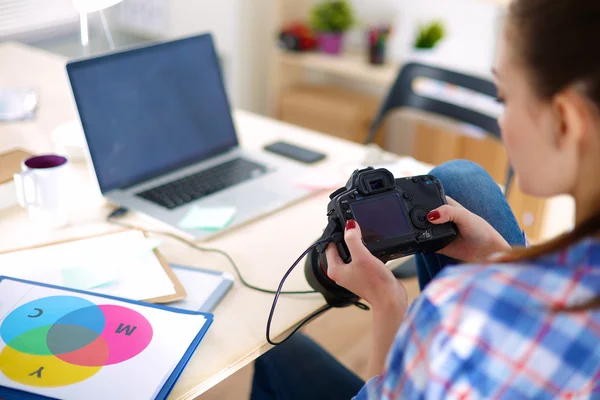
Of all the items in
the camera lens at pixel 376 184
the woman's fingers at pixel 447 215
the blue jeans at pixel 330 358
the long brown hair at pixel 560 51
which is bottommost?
the blue jeans at pixel 330 358

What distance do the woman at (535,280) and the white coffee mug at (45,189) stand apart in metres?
0.74

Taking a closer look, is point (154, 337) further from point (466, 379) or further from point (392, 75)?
point (392, 75)

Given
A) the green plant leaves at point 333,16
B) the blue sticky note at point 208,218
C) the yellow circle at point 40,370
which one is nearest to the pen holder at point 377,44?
the green plant leaves at point 333,16

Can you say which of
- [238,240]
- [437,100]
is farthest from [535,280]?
[437,100]

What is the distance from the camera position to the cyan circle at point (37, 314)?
0.91 m

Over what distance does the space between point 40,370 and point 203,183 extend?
60 cm

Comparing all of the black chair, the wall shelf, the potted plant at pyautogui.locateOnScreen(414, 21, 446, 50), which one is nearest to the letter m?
the black chair

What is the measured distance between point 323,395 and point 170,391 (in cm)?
32

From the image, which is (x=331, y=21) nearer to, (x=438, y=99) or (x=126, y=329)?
(x=438, y=99)

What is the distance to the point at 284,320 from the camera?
0.99 metres

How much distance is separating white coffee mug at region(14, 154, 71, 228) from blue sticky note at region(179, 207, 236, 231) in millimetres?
224

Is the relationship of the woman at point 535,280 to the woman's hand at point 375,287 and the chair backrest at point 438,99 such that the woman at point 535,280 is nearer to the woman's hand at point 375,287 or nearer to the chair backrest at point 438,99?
the woman's hand at point 375,287

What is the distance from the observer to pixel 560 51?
0.60 meters

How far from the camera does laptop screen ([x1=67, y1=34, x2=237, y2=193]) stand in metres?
1.27
